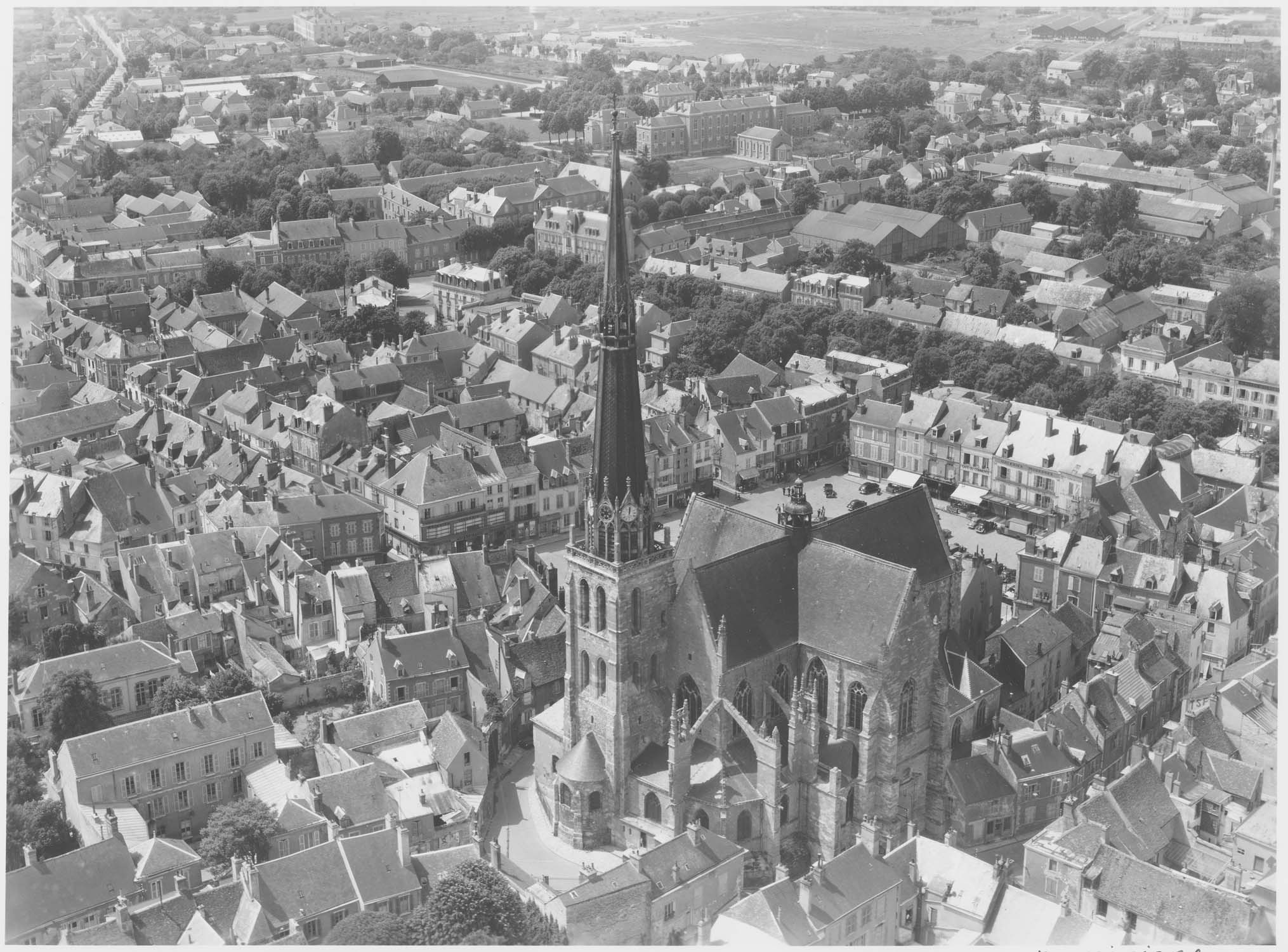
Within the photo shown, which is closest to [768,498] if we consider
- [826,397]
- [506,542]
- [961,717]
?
[826,397]

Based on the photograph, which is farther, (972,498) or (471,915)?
(972,498)

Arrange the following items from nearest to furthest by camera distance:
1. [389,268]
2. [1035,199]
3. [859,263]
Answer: [859,263], [389,268], [1035,199]

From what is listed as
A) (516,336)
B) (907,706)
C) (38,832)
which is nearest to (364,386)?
(516,336)

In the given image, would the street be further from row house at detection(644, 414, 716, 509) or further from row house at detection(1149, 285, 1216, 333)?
row house at detection(1149, 285, 1216, 333)

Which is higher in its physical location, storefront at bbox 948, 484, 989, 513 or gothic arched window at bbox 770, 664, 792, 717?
gothic arched window at bbox 770, 664, 792, 717

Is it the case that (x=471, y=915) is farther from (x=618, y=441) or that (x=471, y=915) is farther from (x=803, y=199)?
(x=803, y=199)

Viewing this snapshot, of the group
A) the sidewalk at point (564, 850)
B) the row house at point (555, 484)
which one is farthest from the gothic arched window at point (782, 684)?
the row house at point (555, 484)

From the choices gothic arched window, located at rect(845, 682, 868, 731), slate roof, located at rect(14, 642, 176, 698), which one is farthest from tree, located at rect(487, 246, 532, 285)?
gothic arched window, located at rect(845, 682, 868, 731)
